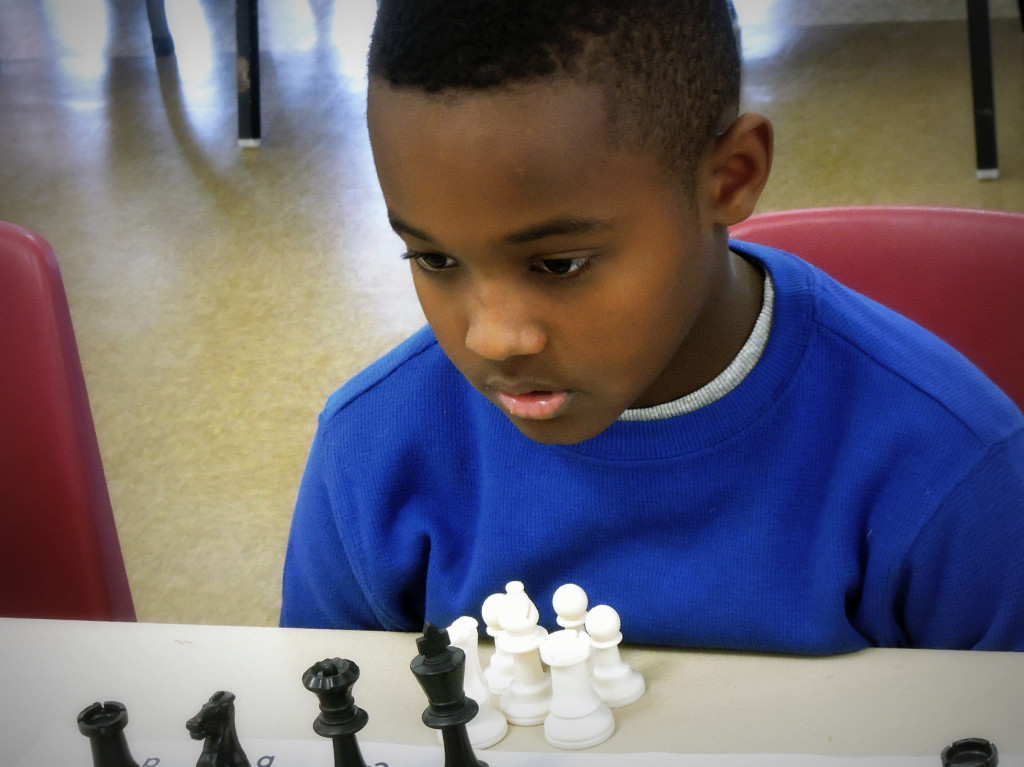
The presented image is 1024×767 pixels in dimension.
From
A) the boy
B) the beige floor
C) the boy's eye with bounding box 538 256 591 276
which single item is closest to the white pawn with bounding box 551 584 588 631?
the boy

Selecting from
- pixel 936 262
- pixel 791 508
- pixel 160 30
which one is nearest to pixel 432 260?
pixel 791 508

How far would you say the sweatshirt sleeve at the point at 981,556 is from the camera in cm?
82

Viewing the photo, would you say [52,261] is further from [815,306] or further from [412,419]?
[815,306]

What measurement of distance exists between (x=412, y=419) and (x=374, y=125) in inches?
11.9

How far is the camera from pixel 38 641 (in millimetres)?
840

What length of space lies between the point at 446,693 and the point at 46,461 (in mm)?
603

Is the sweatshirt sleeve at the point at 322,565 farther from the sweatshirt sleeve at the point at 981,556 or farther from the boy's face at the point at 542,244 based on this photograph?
the sweatshirt sleeve at the point at 981,556

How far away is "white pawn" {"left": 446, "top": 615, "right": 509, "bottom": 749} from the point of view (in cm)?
73

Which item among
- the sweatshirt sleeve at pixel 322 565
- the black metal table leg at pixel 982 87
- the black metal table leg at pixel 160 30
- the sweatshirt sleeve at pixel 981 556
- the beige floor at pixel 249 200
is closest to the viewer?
the sweatshirt sleeve at pixel 981 556

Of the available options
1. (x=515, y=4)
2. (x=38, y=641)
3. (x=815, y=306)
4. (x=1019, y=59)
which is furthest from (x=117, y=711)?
(x=1019, y=59)

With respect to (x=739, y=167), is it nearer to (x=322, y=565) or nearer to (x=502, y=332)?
(x=502, y=332)

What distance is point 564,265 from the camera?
70 centimetres

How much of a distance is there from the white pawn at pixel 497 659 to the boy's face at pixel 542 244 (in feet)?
0.38

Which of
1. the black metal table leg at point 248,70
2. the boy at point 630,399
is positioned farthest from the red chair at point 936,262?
the black metal table leg at point 248,70
